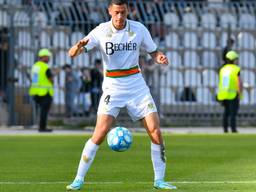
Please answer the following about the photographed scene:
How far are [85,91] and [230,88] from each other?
5.24 m

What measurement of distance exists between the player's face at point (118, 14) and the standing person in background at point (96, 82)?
61.2 ft

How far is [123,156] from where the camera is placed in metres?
19.3

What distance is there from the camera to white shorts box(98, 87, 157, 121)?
12.8m

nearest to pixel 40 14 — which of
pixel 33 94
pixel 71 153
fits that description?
pixel 33 94

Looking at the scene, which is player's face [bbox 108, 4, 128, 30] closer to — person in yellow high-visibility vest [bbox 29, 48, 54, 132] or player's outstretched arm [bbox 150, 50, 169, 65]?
player's outstretched arm [bbox 150, 50, 169, 65]

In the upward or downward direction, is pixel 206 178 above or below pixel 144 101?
below

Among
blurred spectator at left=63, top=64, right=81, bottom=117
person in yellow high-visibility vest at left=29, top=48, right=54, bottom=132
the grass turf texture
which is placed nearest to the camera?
the grass turf texture

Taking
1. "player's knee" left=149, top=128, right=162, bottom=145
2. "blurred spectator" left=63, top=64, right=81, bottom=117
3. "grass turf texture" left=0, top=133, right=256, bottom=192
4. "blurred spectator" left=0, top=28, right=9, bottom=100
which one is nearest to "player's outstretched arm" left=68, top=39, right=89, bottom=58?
"player's knee" left=149, top=128, right=162, bottom=145

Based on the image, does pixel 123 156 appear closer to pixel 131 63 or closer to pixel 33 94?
pixel 131 63

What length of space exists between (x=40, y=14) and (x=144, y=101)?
19519 millimetres

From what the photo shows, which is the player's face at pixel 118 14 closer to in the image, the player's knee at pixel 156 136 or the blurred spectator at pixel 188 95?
the player's knee at pixel 156 136

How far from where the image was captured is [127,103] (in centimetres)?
1281

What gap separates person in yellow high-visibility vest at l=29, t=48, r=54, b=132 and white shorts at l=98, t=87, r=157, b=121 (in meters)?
16.3

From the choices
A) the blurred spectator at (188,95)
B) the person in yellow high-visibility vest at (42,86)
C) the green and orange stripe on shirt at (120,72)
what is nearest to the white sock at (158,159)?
the green and orange stripe on shirt at (120,72)
